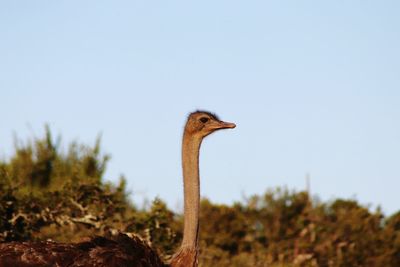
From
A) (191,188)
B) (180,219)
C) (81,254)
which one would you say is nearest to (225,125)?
(191,188)

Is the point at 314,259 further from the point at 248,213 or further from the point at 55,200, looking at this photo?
the point at 55,200

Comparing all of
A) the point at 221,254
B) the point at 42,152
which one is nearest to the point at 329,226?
the point at 221,254

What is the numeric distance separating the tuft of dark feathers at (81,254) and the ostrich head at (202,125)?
1.16 meters

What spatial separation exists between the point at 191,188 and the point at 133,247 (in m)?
0.72

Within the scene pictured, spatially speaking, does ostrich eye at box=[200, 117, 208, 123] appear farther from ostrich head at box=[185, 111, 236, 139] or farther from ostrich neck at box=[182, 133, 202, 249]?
ostrich neck at box=[182, 133, 202, 249]

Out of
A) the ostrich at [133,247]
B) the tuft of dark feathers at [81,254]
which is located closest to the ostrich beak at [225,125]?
the ostrich at [133,247]

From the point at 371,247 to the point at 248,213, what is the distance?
318 cm

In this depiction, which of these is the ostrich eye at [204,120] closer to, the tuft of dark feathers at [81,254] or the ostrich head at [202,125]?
the ostrich head at [202,125]

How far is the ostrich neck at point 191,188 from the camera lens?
888cm

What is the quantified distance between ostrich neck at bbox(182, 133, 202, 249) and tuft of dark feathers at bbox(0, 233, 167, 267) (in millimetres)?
387

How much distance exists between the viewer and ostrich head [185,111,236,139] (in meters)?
9.52

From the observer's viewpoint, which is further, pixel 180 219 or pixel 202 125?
pixel 180 219

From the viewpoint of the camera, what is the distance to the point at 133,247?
8953 millimetres

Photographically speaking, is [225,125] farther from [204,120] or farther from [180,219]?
[180,219]
